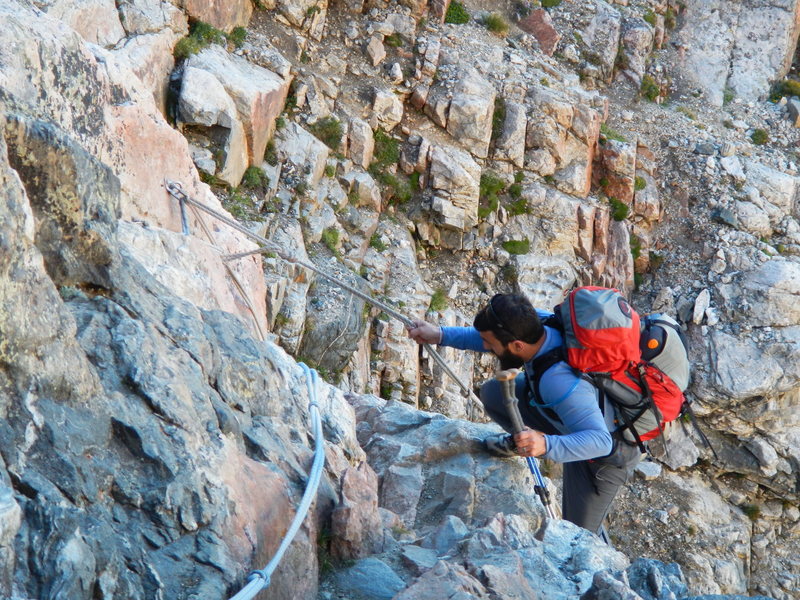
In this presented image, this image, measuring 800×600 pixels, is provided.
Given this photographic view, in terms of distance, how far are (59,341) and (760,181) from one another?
1929 cm

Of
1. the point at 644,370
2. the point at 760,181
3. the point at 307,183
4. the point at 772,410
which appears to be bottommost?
the point at 772,410

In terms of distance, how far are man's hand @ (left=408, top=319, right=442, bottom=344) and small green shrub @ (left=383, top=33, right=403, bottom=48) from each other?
1250cm

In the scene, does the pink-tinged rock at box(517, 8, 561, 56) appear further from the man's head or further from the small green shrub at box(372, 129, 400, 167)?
the man's head

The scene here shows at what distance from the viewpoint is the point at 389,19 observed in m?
17.4

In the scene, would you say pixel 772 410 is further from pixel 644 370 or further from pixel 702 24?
pixel 644 370

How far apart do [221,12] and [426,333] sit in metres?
10.8

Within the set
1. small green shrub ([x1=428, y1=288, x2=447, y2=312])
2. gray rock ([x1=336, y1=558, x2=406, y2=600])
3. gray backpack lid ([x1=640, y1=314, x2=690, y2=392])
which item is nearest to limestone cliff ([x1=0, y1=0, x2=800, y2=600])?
gray rock ([x1=336, y1=558, x2=406, y2=600])

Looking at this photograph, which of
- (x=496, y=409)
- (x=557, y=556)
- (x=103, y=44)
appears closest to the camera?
(x=557, y=556)

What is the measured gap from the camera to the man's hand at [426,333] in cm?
630

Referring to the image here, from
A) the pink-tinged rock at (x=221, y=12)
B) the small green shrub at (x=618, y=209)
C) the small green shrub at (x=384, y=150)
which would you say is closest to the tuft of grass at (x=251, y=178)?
the pink-tinged rock at (x=221, y=12)

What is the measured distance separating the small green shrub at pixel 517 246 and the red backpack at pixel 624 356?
11843mm

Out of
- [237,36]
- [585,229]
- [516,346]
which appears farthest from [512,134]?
[516,346]

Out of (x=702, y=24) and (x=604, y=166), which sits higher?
(x=702, y=24)

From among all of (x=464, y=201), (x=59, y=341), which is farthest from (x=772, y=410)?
(x=59, y=341)
